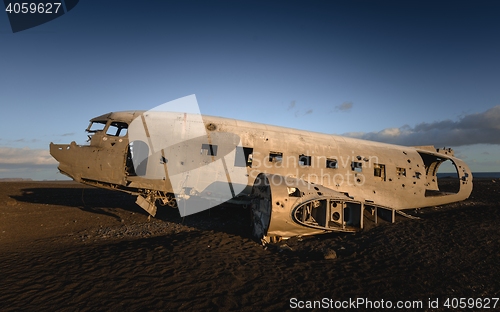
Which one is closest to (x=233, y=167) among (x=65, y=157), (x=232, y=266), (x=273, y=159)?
(x=273, y=159)

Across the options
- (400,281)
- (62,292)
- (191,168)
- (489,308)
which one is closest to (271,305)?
(400,281)

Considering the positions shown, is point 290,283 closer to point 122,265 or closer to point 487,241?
point 122,265

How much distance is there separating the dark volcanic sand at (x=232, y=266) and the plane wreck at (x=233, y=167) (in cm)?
143

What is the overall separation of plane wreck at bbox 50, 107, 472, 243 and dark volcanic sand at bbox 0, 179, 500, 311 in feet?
4.70

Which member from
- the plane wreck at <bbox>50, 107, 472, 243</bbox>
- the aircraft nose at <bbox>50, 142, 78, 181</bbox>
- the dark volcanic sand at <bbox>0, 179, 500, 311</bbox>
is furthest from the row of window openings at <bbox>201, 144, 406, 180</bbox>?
the aircraft nose at <bbox>50, 142, 78, 181</bbox>

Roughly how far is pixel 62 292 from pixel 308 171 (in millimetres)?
11656

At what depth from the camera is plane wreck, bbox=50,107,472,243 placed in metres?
11.9

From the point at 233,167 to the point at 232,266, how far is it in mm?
6122

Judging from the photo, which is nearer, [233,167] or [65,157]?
[65,157]

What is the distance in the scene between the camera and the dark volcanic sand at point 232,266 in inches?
248

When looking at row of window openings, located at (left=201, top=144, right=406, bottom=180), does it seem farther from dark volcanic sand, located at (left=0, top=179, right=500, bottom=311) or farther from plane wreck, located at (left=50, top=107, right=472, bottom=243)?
dark volcanic sand, located at (left=0, top=179, right=500, bottom=311)

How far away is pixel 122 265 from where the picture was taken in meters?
8.34

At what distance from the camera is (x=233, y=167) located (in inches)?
536

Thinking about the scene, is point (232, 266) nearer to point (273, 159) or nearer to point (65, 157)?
point (273, 159)
